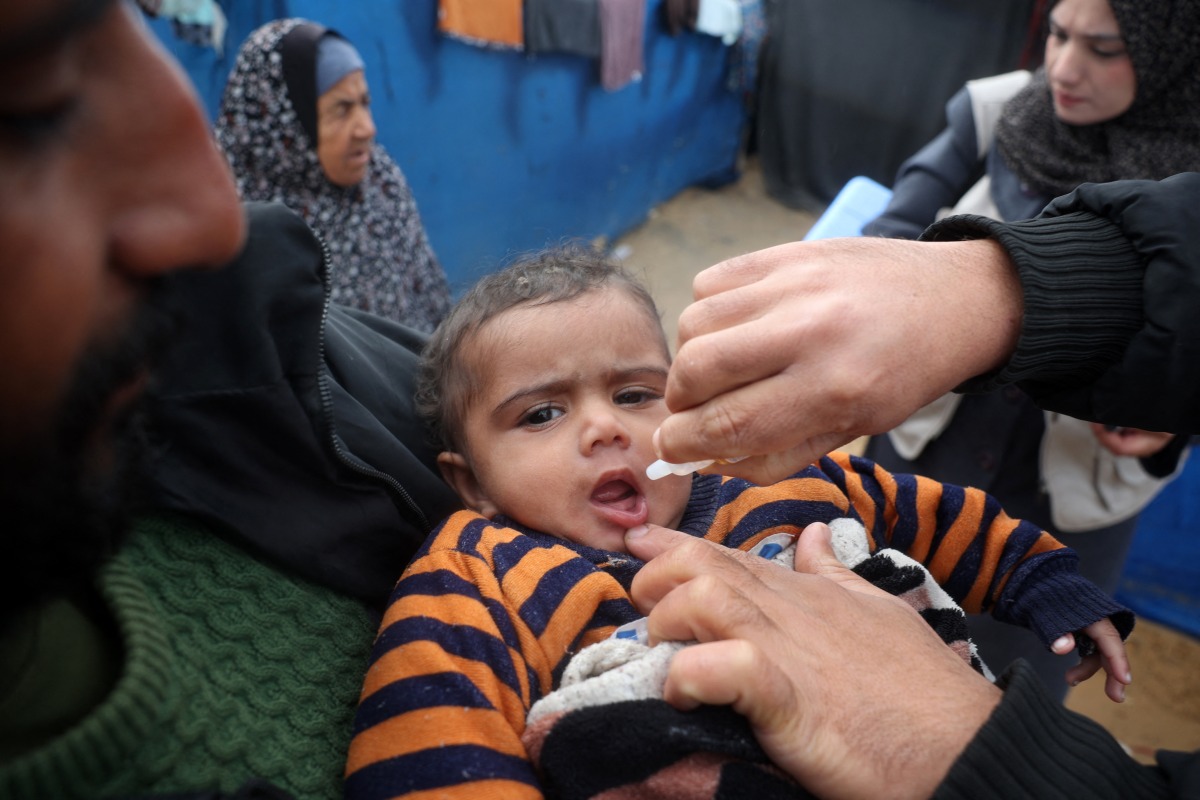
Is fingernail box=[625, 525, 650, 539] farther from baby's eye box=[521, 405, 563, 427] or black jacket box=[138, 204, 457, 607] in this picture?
black jacket box=[138, 204, 457, 607]

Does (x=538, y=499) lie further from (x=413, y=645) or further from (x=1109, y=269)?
(x=1109, y=269)

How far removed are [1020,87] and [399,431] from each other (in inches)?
111

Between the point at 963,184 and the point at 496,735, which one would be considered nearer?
the point at 496,735

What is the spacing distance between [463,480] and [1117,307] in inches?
52.8

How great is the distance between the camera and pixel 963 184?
3168mm

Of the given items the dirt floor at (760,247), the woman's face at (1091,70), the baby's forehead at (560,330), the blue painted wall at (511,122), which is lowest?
the dirt floor at (760,247)

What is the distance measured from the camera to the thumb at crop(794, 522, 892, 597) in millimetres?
1438

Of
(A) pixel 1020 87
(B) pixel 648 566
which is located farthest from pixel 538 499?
(A) pixel 1020 87

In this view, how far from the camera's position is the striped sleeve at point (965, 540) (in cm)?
177

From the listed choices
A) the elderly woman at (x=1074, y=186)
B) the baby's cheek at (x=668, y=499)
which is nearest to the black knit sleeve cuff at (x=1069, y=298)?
the baby's cheek at (x=668, y=499)

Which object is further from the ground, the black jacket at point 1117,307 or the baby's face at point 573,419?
the black jacket at point 1117,307

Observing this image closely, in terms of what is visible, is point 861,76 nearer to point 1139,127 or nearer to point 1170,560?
point 1170,560

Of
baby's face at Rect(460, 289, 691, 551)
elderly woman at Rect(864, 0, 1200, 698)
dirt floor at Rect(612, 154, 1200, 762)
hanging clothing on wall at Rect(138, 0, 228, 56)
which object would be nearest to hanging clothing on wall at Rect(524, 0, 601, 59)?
dirt floor at Rect(612, 154, 1200, 762)

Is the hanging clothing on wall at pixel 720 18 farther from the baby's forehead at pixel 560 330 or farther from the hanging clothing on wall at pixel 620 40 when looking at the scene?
the baby's forehead at pixel 560 330
